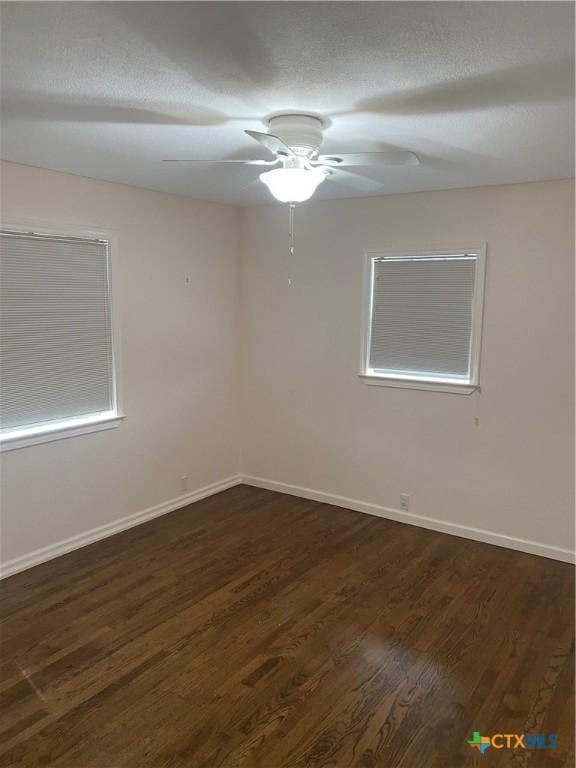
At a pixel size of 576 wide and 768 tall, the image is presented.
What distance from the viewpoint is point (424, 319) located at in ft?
13.5

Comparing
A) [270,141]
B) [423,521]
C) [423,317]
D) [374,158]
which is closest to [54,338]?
[270,141]

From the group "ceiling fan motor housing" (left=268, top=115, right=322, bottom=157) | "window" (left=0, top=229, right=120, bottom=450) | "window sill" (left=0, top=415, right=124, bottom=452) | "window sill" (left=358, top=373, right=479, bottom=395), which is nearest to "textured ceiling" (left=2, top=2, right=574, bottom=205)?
"ceiling fan motor housing" (left=268, top=115, right=322, bottom=157)

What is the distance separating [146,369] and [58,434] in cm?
86

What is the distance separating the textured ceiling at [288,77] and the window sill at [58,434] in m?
1.70

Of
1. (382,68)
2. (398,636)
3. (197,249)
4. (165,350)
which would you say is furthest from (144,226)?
(398,636)

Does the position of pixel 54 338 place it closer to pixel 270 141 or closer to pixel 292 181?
pixel 292 181

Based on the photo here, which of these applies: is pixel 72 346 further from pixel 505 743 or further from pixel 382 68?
pixel 505 743

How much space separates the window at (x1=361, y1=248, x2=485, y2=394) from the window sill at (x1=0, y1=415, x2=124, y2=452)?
199 cm

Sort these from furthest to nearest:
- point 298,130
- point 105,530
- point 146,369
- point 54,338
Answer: point 146,369, point 105,530, point 54,338, point 298,130

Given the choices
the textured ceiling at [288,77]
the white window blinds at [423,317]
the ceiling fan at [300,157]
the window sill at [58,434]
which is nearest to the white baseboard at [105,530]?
the window sill at [58,434]

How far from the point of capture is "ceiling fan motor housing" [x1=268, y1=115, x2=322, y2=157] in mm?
2344

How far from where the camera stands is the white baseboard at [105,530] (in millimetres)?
3520

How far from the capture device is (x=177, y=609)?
311 cm

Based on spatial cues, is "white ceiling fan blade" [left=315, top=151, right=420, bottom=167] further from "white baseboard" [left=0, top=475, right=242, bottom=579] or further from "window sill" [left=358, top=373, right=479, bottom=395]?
"white baseboard" [left=0, top=475, right=242, bottom=579]
